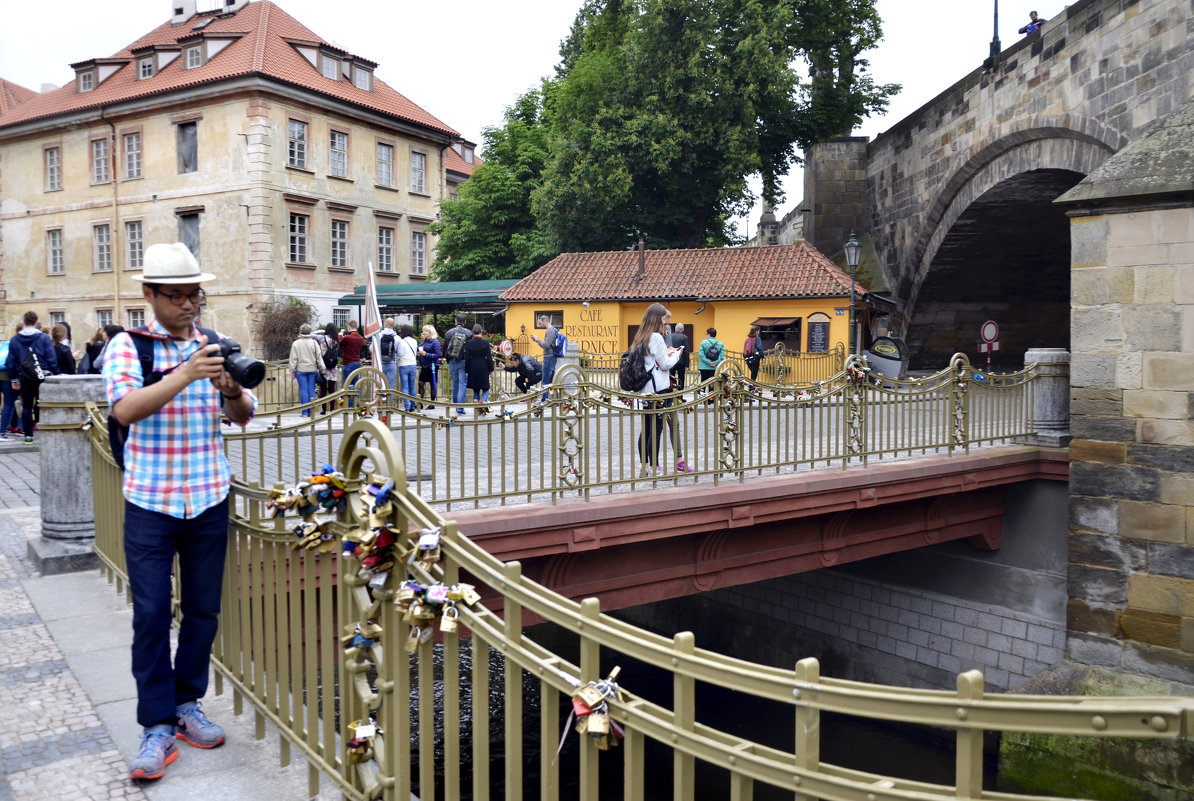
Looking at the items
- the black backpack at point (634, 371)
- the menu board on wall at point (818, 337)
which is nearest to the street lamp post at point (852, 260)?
the menu board on wall at point (818, 337)

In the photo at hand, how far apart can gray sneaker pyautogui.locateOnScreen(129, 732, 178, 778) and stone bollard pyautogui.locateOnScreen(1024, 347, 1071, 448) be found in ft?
37.5

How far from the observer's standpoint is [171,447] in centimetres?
340

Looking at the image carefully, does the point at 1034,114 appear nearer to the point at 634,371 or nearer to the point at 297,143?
the point at 634,371

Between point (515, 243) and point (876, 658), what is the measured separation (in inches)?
998

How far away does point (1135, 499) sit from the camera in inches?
406

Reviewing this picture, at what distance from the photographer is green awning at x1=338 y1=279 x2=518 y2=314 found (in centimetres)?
3083

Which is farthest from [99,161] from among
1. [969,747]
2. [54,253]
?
[969,747]

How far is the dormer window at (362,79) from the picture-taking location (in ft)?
115

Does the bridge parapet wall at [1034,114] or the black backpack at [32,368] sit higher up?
the bridge parapet wall at [1034,114]

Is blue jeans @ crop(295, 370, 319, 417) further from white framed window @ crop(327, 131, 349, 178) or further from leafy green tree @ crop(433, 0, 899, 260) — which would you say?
white framed window @ crop(327, 131, 349, 178)

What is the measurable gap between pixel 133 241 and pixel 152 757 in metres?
34.2

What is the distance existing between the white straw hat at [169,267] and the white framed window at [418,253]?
34735 millimetres

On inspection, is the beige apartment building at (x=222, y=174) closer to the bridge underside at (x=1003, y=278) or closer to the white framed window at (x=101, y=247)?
the white framed window at (x=101, y=247)

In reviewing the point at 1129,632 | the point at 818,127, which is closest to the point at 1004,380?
the point at 1129,632
